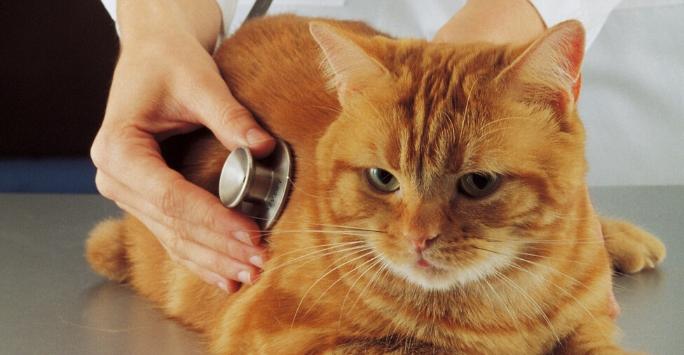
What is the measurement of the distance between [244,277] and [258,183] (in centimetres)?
16

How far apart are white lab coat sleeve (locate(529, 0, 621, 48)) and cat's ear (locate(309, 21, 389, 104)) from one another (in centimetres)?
70

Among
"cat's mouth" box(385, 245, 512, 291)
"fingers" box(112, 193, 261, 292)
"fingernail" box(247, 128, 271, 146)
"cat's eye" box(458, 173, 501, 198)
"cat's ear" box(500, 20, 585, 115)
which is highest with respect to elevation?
"cat's ear" box(500, 20, 585, 115)

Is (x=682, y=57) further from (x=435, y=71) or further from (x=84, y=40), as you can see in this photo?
(x=84, y=40)

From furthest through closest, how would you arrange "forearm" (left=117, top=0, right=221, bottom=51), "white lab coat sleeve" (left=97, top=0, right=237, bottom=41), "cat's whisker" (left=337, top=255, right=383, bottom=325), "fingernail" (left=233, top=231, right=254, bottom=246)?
"white lab coat sleeve" (left=97, top=0, right=237, bottom=41) → "forearm" (left=117, top=0, right=221, bottom=51) → "fingernail" (left=233, top=231, right=254, bottom=246) → "cat's whisker" (left=337, top=255, right=383, bottom=325)

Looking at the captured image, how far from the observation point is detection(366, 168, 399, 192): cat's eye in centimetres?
109

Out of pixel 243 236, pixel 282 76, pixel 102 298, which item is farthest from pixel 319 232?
pixel 102 298

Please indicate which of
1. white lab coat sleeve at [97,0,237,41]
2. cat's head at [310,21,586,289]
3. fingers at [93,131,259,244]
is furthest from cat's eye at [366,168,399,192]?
white lab coat sleeve at [97,0,237,41]

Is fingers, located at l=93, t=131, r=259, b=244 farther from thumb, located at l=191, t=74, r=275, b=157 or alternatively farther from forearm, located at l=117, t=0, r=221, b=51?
forearm, located at l=117, t=0, r=221, b=51

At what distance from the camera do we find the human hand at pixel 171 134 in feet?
3.95

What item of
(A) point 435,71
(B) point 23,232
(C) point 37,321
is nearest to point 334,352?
(A) point 435,71

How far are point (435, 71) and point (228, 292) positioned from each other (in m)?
0.48

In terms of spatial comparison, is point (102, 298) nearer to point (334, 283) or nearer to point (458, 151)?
point (334, 283)

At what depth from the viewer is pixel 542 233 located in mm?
1054

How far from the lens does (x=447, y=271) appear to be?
103 centimetres
